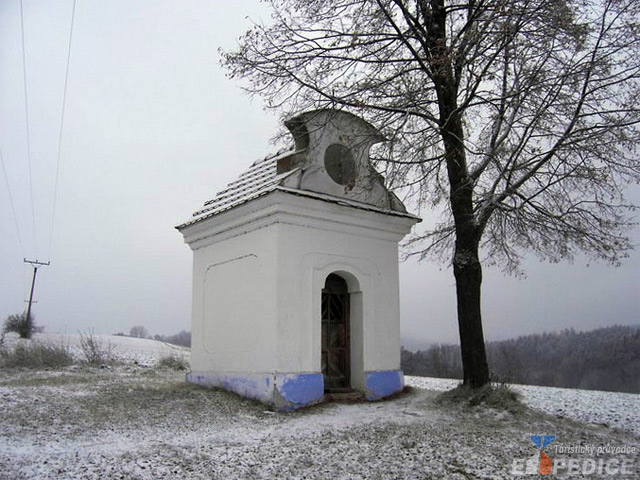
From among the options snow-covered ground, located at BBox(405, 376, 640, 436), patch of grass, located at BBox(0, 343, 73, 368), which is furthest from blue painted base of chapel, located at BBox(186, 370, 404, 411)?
patch of grass, located at BBox(0, 343, 73, 368)

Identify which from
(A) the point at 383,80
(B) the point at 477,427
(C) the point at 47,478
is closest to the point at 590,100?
(A) the point at 383,80

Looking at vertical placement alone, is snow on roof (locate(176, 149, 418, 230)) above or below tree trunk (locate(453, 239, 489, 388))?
above

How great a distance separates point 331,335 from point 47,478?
7.01 meters

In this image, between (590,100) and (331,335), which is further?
(331,335)

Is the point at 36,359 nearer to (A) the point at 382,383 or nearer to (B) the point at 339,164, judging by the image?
(A) the point at 382,383

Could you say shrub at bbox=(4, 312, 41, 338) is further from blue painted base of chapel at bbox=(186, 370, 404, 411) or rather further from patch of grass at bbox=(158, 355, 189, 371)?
blue painted base of chapel at bbox=(186, 370, 404, 411)

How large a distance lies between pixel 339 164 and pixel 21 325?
30.9m

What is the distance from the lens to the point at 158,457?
21.0 feet

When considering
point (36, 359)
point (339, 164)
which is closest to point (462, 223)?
point (339, 164)

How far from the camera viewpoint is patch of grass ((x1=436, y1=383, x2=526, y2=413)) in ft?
29.4

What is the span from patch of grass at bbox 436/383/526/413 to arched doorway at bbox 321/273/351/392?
2.45 meters

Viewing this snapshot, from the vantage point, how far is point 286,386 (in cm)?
995

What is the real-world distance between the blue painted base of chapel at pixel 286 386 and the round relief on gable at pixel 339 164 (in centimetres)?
418

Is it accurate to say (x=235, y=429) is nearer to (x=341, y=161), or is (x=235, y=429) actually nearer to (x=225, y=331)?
(x=225, y=331)
